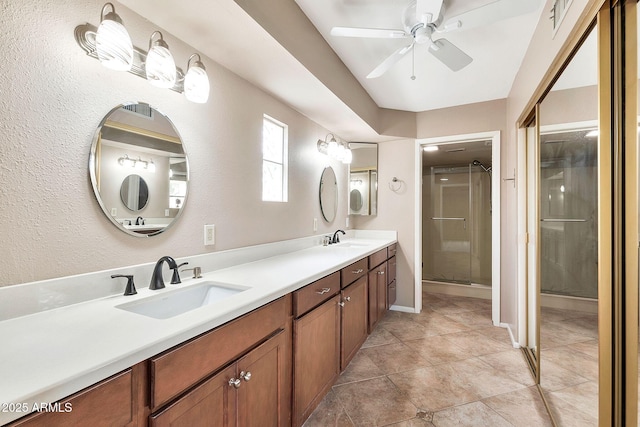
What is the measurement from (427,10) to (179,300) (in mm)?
1803

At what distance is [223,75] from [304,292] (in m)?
1.36

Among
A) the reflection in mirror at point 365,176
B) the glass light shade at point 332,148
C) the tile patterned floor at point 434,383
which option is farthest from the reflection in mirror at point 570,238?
the reflection in mirror at point 365,176

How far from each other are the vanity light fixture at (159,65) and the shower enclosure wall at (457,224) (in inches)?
178

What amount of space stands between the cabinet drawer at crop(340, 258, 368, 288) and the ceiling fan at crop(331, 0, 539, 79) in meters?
1.37

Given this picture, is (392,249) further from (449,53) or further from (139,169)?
(139,169)

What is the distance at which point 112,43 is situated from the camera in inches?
40.5

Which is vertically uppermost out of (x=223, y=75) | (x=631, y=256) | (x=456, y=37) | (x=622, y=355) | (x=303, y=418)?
(x=456, y=37)

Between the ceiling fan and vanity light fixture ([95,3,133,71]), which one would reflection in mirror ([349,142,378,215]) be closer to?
the ceiling fan

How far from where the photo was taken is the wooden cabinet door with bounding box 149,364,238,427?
0.80 meters

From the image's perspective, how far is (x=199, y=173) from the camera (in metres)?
1.58

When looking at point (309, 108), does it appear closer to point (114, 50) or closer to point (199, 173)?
point (199, 173)

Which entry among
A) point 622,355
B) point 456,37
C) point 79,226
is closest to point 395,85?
point 456,37

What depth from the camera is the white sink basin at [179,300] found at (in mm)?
1142

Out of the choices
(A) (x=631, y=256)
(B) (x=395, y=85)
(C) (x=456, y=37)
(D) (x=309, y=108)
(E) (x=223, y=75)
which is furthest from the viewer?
(B) (x=395, y=85)
